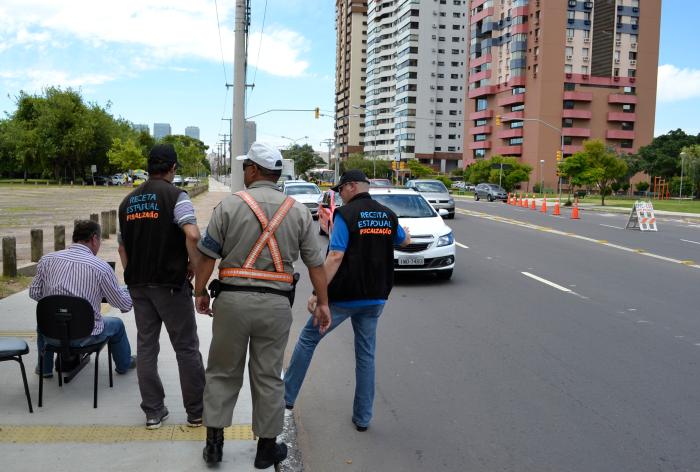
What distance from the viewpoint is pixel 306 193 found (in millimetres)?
28000

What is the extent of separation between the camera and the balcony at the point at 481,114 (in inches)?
4242

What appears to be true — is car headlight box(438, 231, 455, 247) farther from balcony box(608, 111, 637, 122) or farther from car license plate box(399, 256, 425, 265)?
balcony box(608, 111, 637, 122)

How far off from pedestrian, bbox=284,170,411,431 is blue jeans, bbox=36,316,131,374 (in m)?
1.57

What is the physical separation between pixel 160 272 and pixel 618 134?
103 meters

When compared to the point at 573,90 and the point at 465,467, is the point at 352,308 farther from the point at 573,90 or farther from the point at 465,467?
the point at 573,90

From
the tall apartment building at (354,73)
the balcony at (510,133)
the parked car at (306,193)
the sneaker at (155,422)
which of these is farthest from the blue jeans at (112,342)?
the tall apartment building at (354,73)

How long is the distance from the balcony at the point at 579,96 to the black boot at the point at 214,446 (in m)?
97.9

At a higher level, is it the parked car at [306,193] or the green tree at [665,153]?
the green tree at [665,153]

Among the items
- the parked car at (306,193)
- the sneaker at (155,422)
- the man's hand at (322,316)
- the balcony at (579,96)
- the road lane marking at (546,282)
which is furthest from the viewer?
the balcony at (579,96)

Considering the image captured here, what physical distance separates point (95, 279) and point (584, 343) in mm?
5208

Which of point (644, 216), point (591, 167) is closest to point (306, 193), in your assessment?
point (644, 216)

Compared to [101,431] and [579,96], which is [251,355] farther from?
[579,96]

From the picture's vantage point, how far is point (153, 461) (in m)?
4.10

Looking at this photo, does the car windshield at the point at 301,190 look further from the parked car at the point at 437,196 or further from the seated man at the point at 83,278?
the seated man at the point at 83,278
